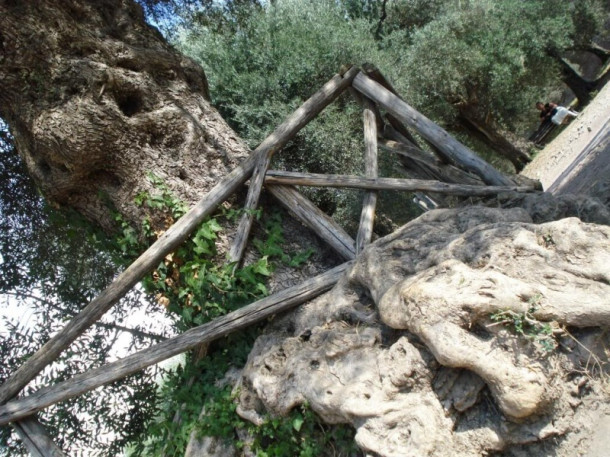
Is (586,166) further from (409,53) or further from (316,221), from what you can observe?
(409,53)

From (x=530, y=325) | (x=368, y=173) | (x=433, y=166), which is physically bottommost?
(x=433, y=166)

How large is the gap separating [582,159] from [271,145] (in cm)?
571

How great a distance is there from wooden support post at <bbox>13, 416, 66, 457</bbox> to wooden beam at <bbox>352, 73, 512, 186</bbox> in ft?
14.4

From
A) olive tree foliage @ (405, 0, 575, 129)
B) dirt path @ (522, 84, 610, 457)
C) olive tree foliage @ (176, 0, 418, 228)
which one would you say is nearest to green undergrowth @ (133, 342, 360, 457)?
dirt path @ (522, 84, 610, 457)

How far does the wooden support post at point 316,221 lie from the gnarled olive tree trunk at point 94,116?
652 mm

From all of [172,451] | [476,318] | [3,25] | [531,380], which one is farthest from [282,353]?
[3,25]

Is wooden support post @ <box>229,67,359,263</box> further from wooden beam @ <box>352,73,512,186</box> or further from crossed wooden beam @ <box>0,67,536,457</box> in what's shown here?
wooden beam @ <box>352,73,512,186</box>

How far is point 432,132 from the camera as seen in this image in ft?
16.7

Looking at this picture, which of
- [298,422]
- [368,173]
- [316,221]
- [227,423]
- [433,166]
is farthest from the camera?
[433,166]

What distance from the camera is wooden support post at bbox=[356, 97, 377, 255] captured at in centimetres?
461

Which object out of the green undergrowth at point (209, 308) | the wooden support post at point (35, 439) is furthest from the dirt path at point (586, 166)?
the wooden support post at point (35, 439)

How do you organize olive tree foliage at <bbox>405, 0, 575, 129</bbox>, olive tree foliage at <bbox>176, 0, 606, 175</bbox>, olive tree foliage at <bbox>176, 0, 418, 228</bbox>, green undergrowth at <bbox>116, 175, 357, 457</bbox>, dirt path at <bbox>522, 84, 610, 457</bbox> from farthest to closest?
olive tree foliage at <bbox>405, 0, 575, 129</bbox>
olive tree foliage at <bbox>176, 0, 606, 175</bbox>
olive tree foliage at <bbox>176, 0, 418, 228</bbox>
green undergrowth at <bbox>116, 175, 357, 457</bbox>
dirt path at <bbox>522, 84, 610, 457</bbox>

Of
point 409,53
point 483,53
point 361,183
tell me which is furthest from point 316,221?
point 483,53

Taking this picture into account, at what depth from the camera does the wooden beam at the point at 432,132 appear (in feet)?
16.1
